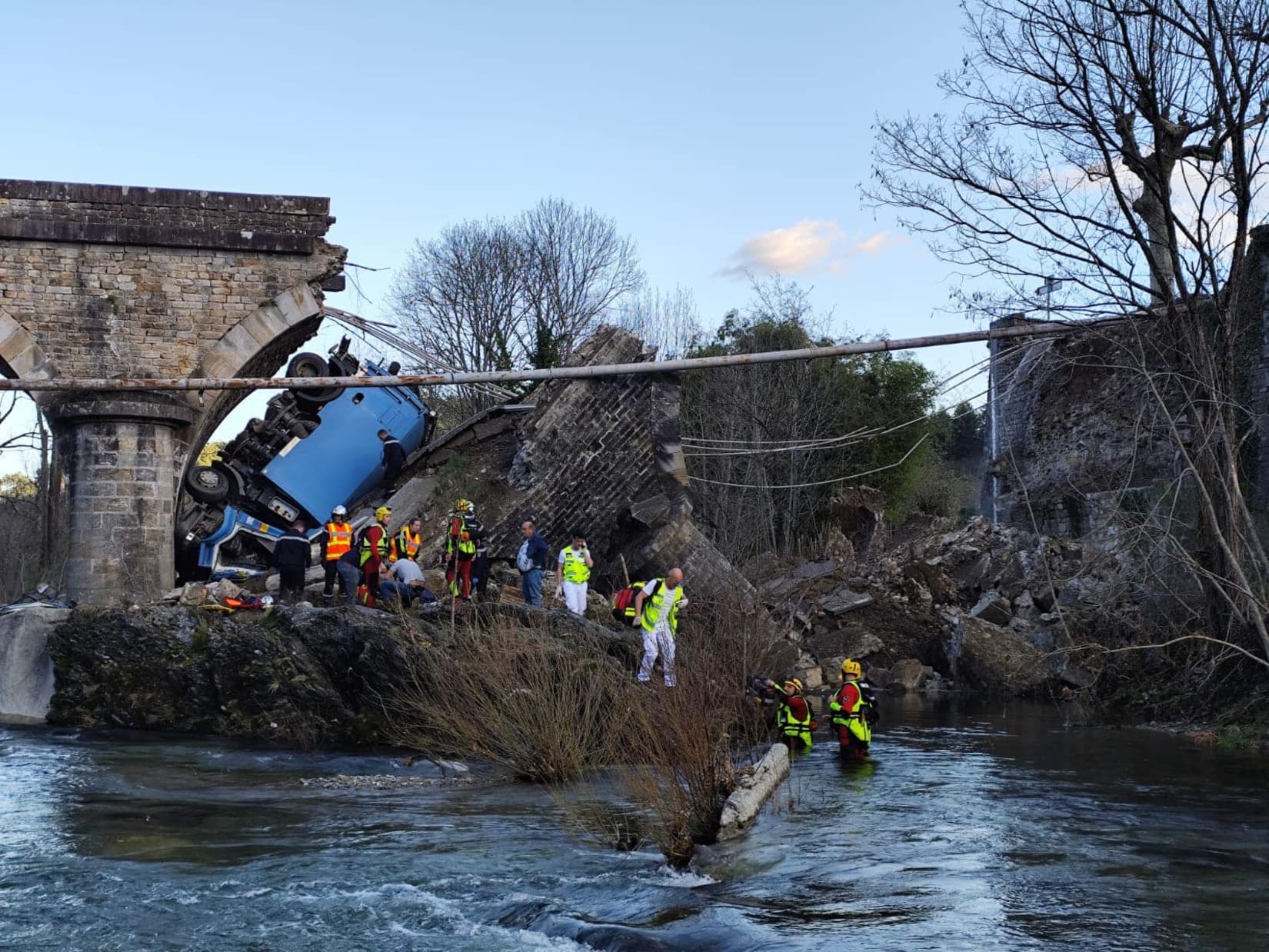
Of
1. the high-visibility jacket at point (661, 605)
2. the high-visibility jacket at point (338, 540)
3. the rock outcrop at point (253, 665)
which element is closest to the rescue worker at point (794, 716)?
the high-visibility jacket at point (661, 605)

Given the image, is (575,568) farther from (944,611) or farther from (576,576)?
(944,611)

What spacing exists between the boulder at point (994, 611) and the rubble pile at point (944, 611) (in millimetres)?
19

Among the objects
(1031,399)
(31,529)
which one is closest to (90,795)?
(1031,399)

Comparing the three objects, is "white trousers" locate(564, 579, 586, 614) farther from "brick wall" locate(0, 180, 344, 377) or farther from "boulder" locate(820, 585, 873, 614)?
"boulder" locate(820, 585, 873, 614)

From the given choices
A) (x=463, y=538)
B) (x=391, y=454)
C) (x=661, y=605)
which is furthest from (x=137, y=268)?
(x=661, y=605)

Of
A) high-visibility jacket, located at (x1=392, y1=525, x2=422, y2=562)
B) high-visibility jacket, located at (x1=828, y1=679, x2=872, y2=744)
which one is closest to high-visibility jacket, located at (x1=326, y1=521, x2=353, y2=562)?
high-visibility jacket, located at (x1=392, y1=525, x2=422, y2=562)

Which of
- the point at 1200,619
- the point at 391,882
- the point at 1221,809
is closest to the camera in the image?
the point at 391,882

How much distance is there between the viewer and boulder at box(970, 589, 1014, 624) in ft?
79.3

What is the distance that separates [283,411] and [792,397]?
17.5m

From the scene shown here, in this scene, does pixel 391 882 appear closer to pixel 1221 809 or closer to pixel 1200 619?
pixel 1221 809

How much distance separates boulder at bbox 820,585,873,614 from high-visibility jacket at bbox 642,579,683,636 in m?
9.42

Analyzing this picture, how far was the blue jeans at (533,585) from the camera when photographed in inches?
739

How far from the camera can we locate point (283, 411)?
23.5 m

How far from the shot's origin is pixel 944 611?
2530 cm
